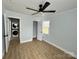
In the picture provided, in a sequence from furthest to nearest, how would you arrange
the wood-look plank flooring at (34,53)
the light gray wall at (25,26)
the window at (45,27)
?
the window at (45,27), the light gray wall at (25,26), the wood-look plank flooring at (34,53)

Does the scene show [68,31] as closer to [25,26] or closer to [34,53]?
[34,53]

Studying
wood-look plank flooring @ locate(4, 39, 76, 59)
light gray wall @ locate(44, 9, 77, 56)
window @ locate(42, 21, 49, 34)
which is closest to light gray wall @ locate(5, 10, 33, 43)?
window @ locate(42, 21, 49, 34)

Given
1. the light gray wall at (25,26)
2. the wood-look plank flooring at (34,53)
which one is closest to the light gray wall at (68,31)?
the wood-look plank flooring at (34,53)

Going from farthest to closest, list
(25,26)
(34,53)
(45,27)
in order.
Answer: (45,27), (25,26), (34,53)

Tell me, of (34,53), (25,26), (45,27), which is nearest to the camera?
(34,53)

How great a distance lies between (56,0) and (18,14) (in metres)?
3.62

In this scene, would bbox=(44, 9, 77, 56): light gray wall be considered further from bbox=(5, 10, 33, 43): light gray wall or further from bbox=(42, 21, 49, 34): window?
bbox=(5, 10, 33, 43): light gray wall

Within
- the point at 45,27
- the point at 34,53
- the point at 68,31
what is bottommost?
the point at 34,53

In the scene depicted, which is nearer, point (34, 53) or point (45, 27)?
point (34, 53)

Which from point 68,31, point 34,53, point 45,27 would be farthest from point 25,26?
point 68,31

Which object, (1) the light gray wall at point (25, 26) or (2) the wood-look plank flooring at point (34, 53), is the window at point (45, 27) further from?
(2) the wood-look plank flooring at point (34, 53)

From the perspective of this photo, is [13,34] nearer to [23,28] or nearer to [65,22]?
[23,28]

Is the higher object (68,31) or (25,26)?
(25,26)

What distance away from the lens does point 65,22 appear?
4051mm
